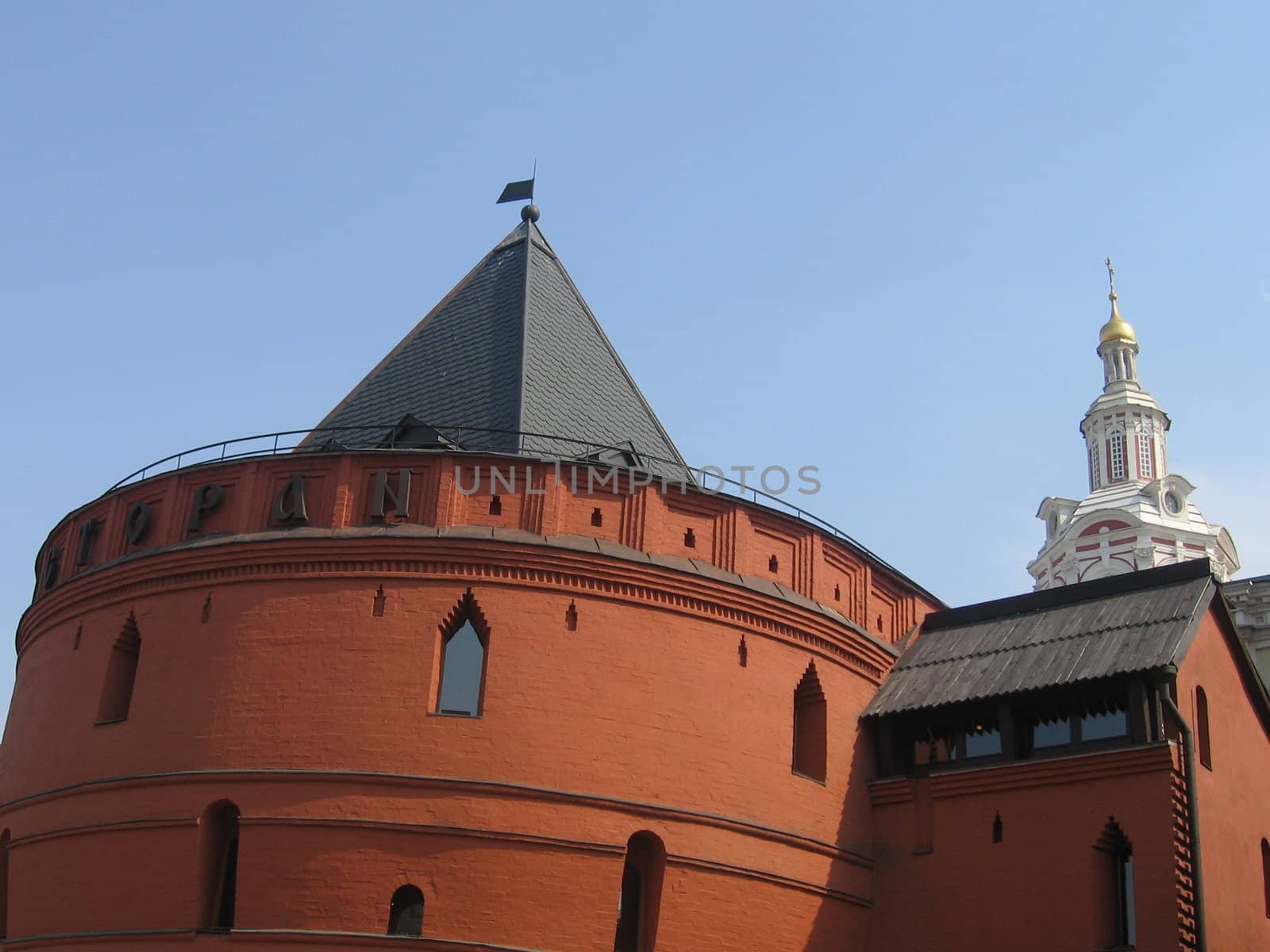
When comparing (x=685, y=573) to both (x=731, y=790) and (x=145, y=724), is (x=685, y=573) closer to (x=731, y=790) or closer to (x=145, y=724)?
(x=731, y=790)

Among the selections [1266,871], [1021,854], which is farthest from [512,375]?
[1266,871]

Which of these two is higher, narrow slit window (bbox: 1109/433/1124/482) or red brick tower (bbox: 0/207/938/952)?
narrow slit window (bbox: 1109/433/1124/482)

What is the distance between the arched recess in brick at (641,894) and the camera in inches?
738

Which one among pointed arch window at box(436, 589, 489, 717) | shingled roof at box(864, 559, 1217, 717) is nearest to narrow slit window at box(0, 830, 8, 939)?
pointed arch window at box(436, 589, 489, 717)

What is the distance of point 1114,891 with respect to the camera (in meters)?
19.3

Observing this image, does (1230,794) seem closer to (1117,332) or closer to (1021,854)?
(1021,854)

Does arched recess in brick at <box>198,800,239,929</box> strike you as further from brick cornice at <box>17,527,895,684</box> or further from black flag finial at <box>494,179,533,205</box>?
black flag finial at <box>494,179,533,205</box>

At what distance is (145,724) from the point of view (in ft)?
63.2

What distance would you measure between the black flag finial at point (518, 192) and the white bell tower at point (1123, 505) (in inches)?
1002

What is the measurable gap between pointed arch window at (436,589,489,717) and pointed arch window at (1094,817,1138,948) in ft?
25.5

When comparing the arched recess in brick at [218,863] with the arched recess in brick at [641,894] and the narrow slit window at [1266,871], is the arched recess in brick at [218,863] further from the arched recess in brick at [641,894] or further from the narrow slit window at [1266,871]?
the arched recess in brick at [641,894]

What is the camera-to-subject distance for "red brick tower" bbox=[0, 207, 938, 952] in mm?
18109

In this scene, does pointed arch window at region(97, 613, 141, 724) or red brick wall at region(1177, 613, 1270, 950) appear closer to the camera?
→ red brick wall at region(1177, 613, 1270, 950)

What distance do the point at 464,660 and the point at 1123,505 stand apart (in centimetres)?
3564
